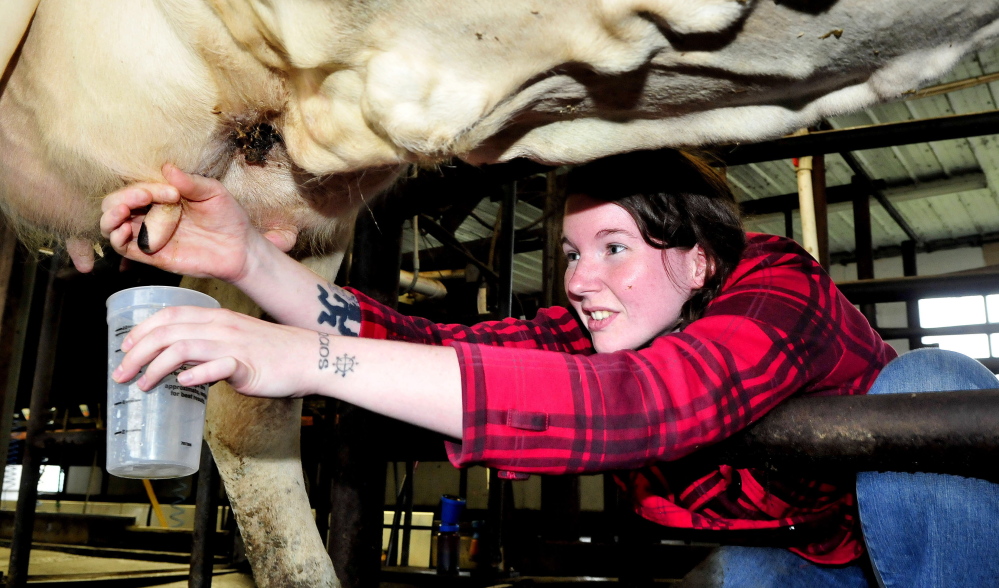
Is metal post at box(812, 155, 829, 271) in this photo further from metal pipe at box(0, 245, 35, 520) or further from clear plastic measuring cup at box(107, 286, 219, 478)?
metal pipe at box(0, 245, 35, 520)

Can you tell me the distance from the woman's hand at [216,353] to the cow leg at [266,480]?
0.75 m

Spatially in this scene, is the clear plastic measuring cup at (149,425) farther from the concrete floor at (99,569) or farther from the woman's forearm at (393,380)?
the concrete floor at (99,569)

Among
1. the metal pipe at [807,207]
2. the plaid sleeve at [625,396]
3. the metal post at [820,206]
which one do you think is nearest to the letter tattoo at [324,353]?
the plaid sleeve at [625,396]

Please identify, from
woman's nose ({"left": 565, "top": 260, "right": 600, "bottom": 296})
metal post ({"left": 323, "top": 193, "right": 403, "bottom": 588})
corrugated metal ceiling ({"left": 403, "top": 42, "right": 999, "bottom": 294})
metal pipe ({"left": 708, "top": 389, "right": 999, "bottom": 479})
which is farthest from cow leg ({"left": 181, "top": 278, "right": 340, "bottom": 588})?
corrugated metal ceiling ({"left": 403, "top": 42, "right": 999, "bottom": 294})

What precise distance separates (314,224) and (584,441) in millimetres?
572

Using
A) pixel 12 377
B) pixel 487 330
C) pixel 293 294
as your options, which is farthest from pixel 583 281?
pixel 12 377

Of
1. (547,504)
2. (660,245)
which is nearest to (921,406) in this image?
(660,245)

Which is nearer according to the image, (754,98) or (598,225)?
(754,98)

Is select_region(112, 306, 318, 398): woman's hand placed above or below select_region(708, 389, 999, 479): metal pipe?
above

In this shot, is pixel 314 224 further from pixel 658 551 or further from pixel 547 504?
pixel 547 504

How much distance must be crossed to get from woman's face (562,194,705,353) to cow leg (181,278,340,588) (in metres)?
0.65

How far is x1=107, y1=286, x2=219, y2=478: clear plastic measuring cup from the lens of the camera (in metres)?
0.86

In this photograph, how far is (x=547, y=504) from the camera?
2.94 metres

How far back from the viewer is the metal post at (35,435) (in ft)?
6.72
